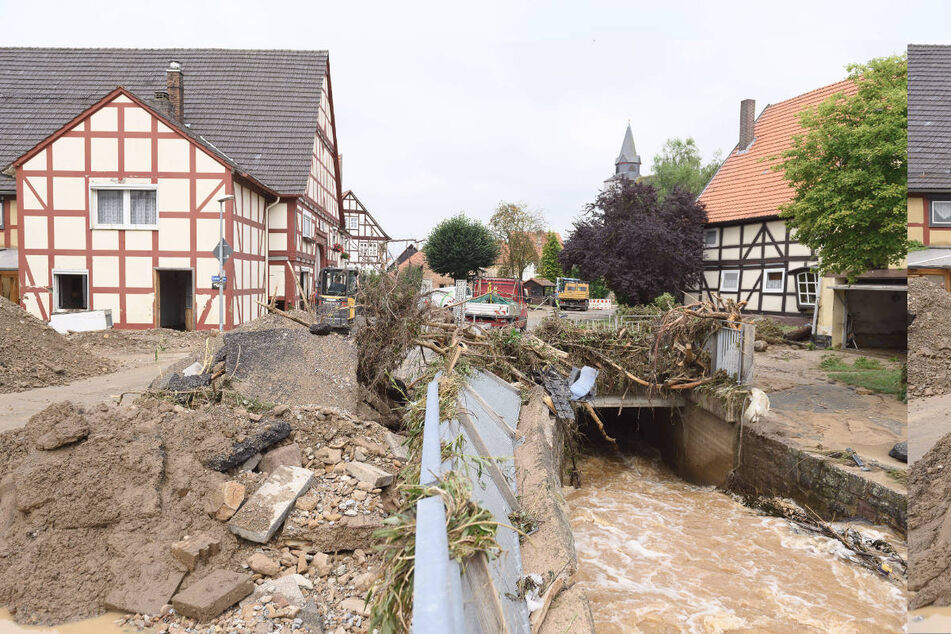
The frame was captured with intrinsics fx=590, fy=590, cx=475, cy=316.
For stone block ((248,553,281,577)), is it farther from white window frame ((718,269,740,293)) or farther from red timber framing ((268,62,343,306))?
white window frame ((718,269,740,293))

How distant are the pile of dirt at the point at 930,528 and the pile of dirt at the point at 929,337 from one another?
443 millimetres

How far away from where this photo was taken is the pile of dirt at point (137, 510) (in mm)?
Answer: 3771

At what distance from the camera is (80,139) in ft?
54.6

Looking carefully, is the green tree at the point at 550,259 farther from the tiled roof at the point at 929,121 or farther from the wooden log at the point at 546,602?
the wooden log at the point at 546,602

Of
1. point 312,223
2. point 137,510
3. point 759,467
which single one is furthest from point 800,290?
point 137,510

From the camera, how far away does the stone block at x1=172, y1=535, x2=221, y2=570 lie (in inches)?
155

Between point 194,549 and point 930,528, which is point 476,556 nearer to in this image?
point 930,528

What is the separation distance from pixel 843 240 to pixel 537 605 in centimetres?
763

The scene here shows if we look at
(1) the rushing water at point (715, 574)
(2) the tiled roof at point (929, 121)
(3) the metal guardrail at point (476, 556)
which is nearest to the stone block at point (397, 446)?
(3) the metal guardrail at point (476, 556)

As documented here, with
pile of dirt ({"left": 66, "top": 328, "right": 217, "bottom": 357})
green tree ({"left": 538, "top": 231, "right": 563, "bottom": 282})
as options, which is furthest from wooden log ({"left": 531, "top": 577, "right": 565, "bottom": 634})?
green tree ({"left": 538, "top": 231, "right": 563, "bottom": 282})

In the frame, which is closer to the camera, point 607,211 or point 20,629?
point 20,629

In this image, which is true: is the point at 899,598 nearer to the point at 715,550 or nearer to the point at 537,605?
the point at 715,550

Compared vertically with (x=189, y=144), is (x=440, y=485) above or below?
below

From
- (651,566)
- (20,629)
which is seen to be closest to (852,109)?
(651,566)
